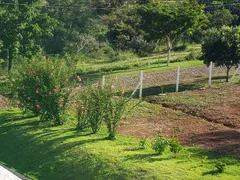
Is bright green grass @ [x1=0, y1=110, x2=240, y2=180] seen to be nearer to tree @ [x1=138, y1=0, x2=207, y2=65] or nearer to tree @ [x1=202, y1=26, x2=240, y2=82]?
tree @ [x1=202, y1=26, x2=240, y2=82]

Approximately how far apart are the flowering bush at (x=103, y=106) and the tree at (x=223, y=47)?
33.5 feet

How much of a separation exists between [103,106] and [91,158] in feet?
6.31

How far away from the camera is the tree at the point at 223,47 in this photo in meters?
21.3

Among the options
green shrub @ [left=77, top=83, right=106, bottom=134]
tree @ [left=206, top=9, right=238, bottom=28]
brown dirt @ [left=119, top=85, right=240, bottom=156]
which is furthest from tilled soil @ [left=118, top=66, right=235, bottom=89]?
tree @ [left=206, top=9, right=238, bottom=28]

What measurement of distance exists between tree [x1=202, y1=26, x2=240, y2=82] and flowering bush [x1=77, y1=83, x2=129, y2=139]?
33.5 ft

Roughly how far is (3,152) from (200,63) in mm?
18986

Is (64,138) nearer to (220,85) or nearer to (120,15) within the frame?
(220,85)

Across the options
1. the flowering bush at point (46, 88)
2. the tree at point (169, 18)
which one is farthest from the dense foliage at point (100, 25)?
the flowering bush at point (46, 88)

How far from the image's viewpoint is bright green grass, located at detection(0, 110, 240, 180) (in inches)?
373

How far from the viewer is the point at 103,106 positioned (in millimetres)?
12078

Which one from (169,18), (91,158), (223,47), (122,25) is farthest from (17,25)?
(91,158)

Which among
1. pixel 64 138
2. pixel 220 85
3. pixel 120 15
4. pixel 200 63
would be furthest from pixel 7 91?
pixel 120 15

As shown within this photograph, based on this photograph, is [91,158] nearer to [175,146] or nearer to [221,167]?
[175,146]

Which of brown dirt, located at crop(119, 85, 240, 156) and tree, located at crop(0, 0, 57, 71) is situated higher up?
tree, located at crop(0, 0, 57, 71)
